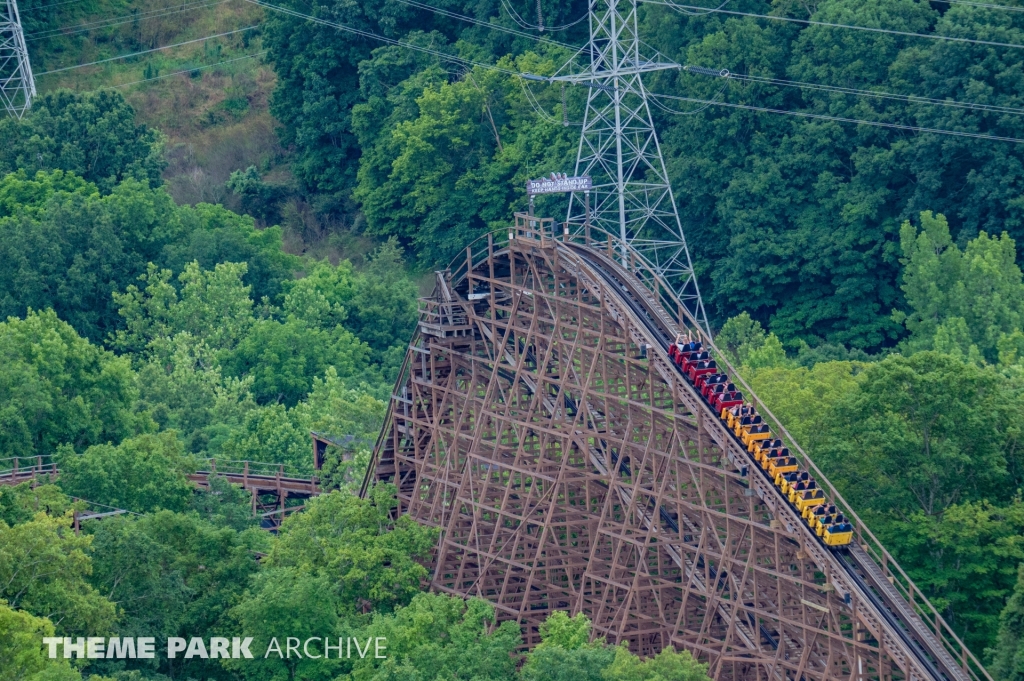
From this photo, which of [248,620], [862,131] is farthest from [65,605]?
[862,131]

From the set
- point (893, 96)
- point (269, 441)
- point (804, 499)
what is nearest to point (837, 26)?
point (893, 96)

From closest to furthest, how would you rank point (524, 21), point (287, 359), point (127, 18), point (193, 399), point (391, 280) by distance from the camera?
point (193, 399) < point (287, 359) < point (391, 280) < point (524, 21) < point (127, 18)

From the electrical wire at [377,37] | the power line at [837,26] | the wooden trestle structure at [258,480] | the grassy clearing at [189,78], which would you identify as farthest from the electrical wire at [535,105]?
the wooden trestle structure at [258,480]

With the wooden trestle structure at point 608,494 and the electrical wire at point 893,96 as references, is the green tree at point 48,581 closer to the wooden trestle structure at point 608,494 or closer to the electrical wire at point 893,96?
the wooden trestle structure at point 608,494

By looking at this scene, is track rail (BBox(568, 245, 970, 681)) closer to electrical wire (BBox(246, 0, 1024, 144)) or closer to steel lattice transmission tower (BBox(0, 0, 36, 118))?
electrical wire (BBox(246, 0, 1024, 144))

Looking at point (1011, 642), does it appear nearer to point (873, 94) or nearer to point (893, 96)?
point (893, 96)
